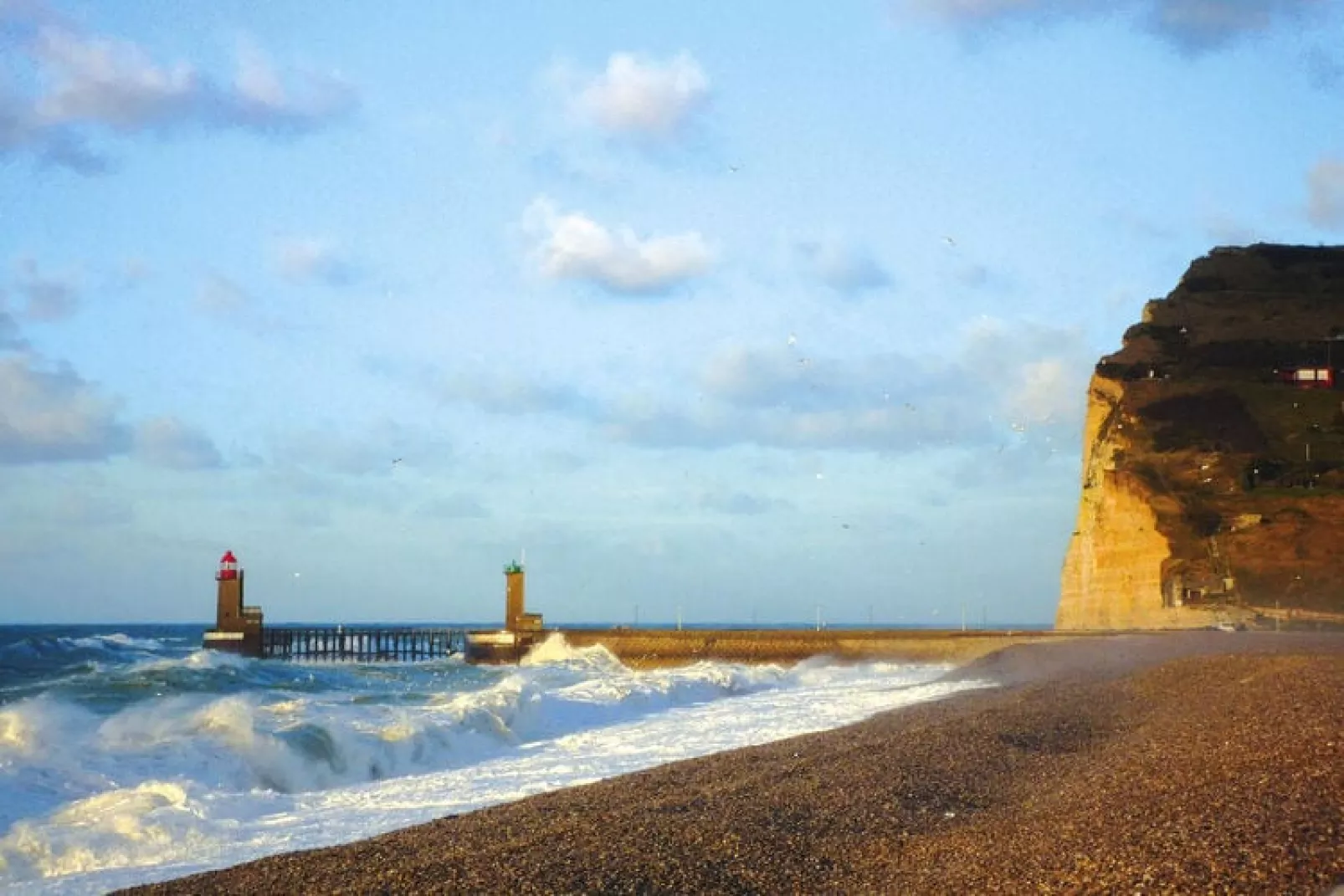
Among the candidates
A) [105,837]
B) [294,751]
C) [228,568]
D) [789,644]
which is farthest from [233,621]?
[105,837]

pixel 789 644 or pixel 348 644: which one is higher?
pixel 789 644

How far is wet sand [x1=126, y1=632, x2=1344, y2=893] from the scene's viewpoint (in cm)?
668

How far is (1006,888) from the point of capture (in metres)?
6.34

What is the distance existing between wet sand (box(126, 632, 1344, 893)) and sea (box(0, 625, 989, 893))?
1786 millimetres

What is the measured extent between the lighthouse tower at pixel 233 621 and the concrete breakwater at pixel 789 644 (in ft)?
34.0

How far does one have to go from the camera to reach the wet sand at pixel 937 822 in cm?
668

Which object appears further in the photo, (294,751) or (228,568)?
(228,568)

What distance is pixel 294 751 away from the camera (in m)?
15.6

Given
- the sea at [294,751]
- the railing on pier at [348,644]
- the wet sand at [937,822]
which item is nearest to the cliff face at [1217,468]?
the sea at [294,751]

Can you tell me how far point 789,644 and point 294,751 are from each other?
29.3 metres

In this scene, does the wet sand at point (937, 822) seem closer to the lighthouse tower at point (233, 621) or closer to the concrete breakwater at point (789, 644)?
the concrete breakwater at point (789, 644)

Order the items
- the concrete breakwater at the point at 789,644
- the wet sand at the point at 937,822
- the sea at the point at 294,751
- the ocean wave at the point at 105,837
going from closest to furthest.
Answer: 1. the wet sand at the point at 937,822
2. the ocean wave at the point at 105,837
3. the sea at the point at 294,751
4. the concrete breakwater at the point at 789,644

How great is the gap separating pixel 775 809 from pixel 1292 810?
11.7 feet

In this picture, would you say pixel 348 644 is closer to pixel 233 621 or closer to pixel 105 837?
pixel 233 621
